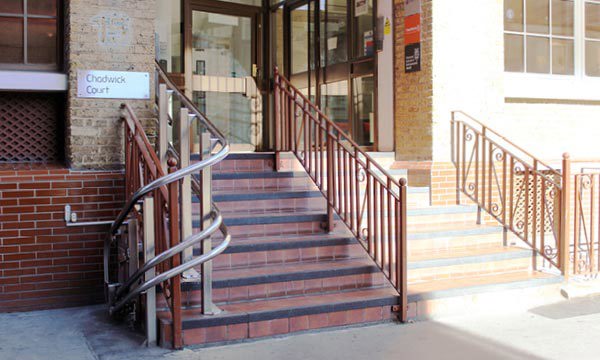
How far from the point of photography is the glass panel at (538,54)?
8250 mm

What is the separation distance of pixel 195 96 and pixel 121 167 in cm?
362

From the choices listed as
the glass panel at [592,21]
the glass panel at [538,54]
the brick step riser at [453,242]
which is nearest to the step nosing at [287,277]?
the brick step riser at [453,242]

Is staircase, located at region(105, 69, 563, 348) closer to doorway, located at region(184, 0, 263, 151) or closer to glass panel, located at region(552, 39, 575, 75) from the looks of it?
doorway, located at region(184, 0, 263, 151)

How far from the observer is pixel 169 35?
886cm

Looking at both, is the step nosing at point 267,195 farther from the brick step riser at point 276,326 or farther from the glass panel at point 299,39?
the glass panel at point 299,39

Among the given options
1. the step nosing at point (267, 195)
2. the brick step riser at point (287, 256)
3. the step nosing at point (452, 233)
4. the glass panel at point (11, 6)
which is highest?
the glass panel at point (11, 6)

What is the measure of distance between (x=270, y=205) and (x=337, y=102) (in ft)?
9.58

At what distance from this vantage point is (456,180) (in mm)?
7375

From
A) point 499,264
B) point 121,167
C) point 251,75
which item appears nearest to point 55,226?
point 121,167

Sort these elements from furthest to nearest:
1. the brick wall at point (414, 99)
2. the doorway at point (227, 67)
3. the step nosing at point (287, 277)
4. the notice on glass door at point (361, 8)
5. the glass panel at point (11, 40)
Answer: the doorway at point (227, 67) → the notice on glass door at point (361, 8) → the brick wall at point (414, 99) → the glass panel at point (11, 40) → the step nosing at point (287, 277)

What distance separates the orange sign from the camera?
7312 mm

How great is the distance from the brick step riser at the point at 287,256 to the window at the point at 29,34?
7.68ft

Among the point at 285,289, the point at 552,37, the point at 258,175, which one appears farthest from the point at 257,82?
the point at 285,289

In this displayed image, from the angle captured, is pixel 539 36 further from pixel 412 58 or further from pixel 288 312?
pixel 288 312
